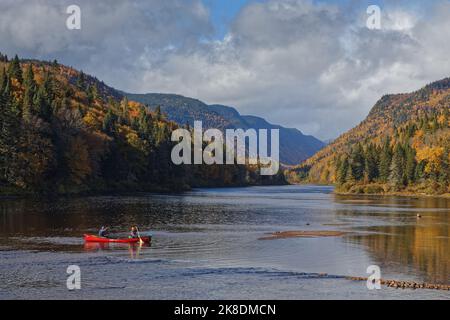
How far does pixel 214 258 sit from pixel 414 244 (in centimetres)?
2537

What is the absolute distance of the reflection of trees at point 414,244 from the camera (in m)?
51.1

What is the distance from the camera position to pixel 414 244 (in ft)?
221

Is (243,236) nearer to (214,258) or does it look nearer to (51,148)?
(214,258)

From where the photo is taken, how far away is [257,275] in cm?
4788

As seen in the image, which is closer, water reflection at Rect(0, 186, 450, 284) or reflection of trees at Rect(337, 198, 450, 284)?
reflection of trees at Rect(337, 198, 450, 284)

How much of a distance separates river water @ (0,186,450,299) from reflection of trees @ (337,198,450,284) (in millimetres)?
103

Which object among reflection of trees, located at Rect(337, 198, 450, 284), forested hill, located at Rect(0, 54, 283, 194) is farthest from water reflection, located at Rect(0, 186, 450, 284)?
forested hill, located at Rect(0, 54, 283, 194)

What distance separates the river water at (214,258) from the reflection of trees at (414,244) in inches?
4.1

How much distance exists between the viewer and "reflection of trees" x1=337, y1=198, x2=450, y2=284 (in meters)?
51.1

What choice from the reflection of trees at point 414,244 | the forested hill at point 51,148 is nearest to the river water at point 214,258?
the reflection of trees at point 414,244

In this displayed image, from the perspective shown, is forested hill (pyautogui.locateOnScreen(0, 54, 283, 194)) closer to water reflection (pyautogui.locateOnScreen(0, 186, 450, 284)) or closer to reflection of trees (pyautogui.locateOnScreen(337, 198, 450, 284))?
water reflection (pyautogui.locateOnScreen(0, 186, 450, 284))

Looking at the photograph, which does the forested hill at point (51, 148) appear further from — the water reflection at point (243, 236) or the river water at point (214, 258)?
the river water at point (214, 258)
